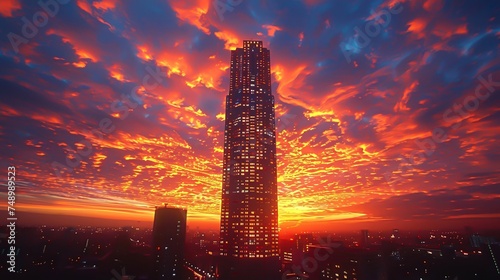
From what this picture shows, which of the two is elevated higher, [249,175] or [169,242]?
[249,175]

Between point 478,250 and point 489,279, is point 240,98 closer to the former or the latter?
point 489,279

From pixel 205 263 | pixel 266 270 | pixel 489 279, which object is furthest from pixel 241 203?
pixel 489 279

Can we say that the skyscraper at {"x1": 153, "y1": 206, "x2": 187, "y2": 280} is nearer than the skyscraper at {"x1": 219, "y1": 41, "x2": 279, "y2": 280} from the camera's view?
Yes

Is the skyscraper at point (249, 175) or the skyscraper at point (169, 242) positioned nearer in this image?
the skyscraper at point (169, 242)

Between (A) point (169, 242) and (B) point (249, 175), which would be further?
(B) point (249, 175)
